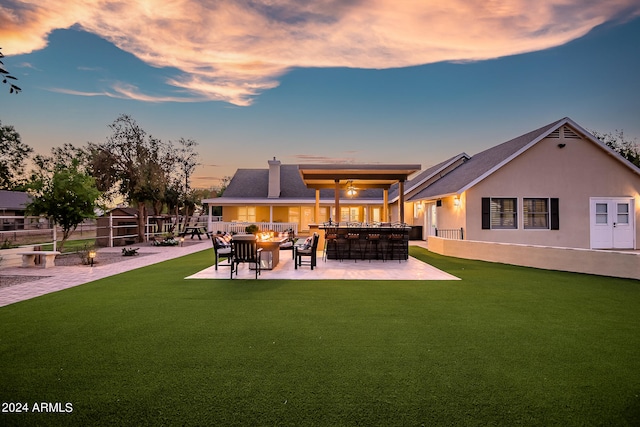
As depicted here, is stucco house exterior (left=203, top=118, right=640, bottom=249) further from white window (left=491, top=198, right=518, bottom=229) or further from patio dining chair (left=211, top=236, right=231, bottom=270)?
patio dining chair (left=211, top=236, right=231, bottom=270)

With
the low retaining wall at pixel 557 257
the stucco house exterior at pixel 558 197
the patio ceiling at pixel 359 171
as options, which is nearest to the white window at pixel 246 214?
the patio ceiling at pixel 359 171

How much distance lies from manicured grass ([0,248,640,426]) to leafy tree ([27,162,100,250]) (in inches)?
277

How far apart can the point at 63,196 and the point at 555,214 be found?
2102cm

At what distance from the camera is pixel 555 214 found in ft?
49.8

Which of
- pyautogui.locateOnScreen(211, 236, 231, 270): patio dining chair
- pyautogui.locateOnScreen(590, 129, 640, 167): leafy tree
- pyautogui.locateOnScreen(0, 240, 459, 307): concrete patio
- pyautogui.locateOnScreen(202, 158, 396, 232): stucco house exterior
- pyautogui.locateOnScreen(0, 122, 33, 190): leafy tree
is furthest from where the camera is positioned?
pyautogui.locateOnScreen(0, 122, 33, 190): leafy tree

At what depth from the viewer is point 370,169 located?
13.0 metres

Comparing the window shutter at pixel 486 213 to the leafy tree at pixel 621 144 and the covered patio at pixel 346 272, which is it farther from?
the leafy tree at pixel 621 144

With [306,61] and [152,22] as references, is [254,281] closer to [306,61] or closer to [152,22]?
[152,22]

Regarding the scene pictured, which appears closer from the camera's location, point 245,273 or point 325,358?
point 325,358

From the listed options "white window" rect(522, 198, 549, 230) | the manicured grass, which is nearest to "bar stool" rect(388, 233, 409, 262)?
the manicured grass

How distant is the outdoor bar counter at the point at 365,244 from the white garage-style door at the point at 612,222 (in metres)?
10.0

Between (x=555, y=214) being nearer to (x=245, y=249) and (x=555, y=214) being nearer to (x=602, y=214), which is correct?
(x=602, y=214)

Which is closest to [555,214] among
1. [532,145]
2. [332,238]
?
[532,145]

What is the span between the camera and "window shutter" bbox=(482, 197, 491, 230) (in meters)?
15.0
